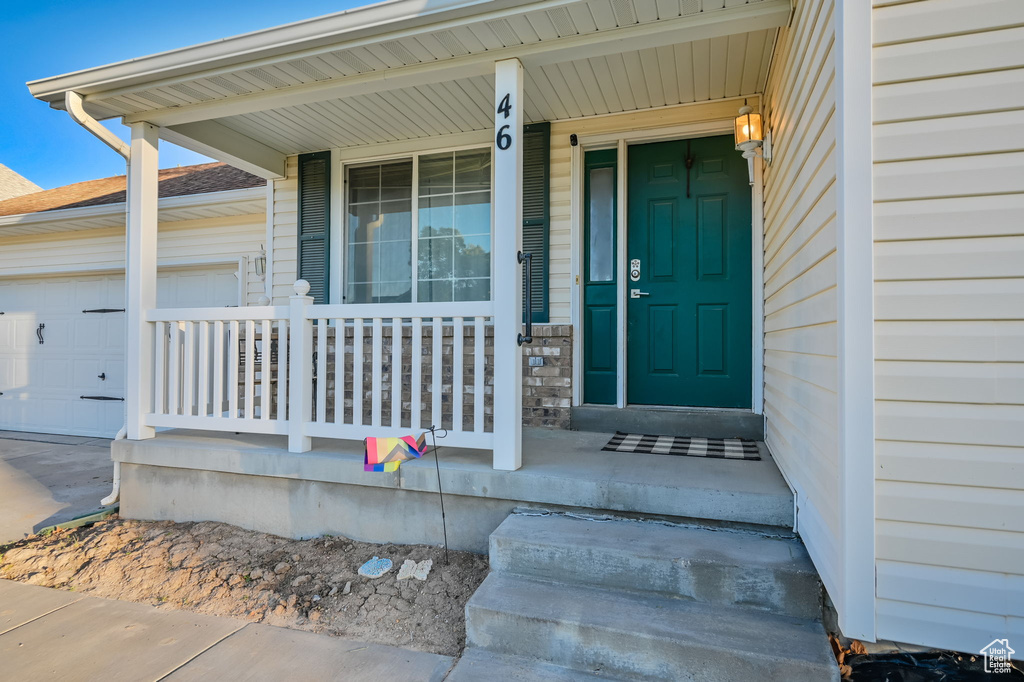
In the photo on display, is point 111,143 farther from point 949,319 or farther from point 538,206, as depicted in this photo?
point 949,319

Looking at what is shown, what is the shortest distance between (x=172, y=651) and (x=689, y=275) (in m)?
3.37

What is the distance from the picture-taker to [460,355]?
2.89m

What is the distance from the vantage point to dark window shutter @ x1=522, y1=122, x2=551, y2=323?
3.99m

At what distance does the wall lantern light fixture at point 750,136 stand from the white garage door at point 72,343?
486 centimetres

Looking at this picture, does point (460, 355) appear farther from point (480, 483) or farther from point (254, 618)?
point (254, 618)

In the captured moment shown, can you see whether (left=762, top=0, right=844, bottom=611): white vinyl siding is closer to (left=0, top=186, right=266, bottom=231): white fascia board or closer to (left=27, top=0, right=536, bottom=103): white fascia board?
(left=27, top=0, right=536, bottom=103): white fascia board

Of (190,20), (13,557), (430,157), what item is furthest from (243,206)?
(13,557)

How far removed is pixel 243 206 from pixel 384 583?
4.27 metres

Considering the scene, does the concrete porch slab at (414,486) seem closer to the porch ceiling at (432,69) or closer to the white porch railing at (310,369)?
the white porch railing at (310,369)

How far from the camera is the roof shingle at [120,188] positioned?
5.92 metres

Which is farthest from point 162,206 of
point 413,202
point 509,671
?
point 509,671

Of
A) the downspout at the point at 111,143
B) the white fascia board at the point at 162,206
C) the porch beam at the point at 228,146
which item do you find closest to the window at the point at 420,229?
the porch beam at the point at 228,146

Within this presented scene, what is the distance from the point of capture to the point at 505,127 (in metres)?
2.74

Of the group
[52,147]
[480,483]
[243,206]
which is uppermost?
[52,147]
